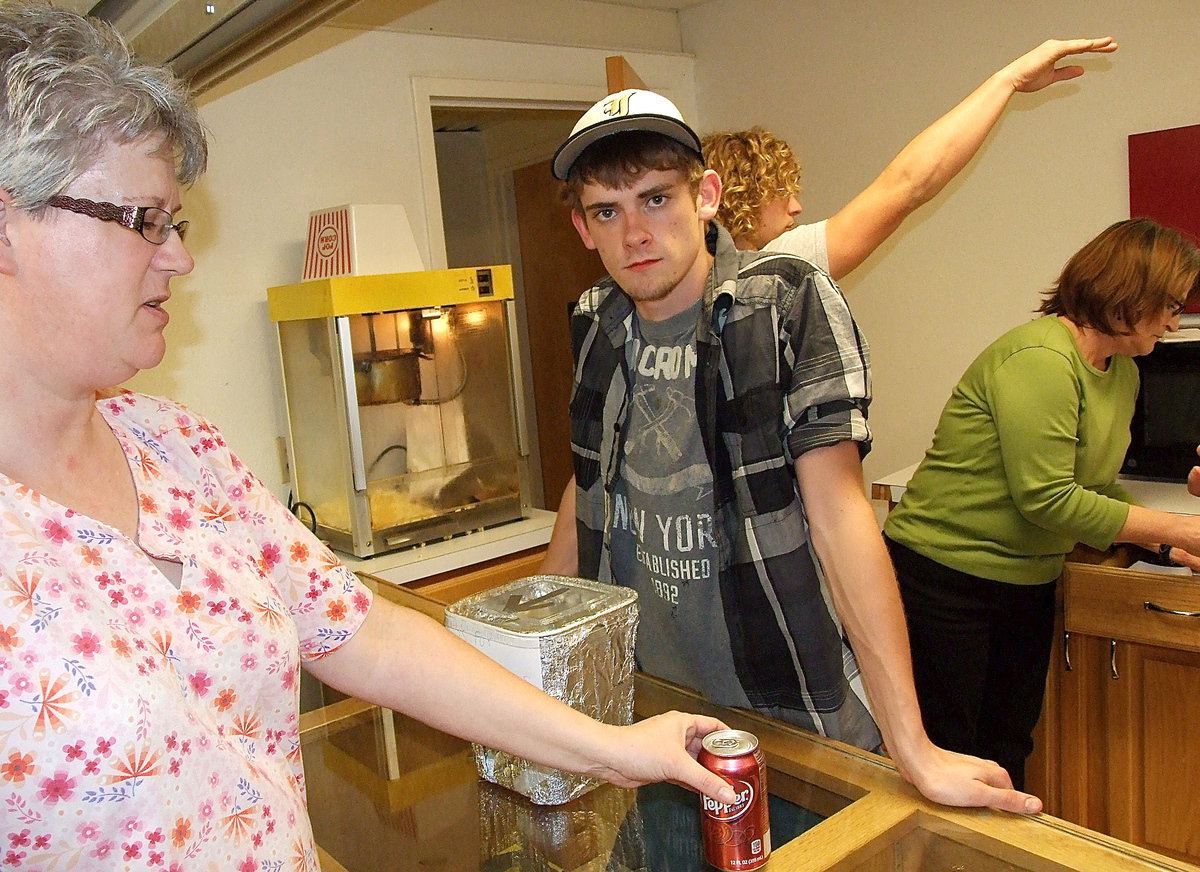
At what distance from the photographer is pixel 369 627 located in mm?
922

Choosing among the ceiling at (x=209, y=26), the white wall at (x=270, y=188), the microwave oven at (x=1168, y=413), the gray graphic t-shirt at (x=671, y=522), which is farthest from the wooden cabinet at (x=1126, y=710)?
the white wall at (x=270, y=188)

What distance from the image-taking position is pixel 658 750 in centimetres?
85

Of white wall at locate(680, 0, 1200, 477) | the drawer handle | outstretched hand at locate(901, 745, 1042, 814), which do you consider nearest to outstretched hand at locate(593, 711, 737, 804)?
outstretched hand at locate(901, 745, 1042, 814)

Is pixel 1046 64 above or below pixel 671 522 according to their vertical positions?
above

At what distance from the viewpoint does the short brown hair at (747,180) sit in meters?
1.84

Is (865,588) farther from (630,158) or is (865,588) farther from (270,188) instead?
(270,188)

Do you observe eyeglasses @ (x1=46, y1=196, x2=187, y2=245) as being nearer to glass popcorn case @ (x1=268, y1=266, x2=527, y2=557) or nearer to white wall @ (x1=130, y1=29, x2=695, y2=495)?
glass popcorn case @ (x1=268, y1=266, x2=527, y2=557)

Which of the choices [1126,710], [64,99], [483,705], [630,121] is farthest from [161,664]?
[1126,710]

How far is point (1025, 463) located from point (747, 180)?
74 cm

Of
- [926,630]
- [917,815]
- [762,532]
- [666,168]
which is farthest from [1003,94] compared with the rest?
[917,815]

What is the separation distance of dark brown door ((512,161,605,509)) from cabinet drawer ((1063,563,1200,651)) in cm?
254

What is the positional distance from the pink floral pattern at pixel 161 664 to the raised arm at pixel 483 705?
0.12ft

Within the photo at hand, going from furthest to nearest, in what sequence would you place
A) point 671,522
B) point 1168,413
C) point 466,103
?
point 466,103, point 1168,413, point 671,522

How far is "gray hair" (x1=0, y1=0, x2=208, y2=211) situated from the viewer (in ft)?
2.17
